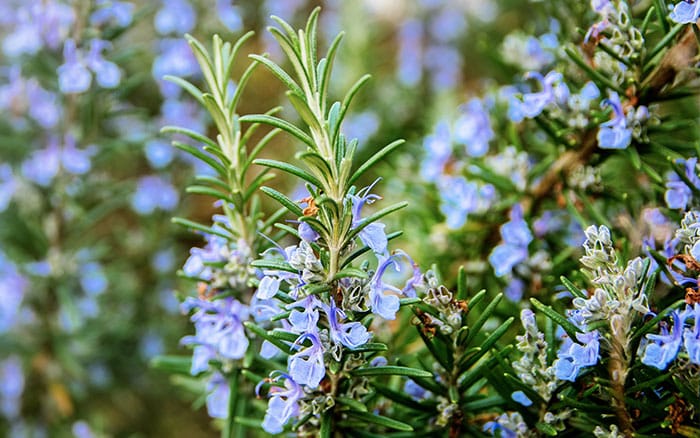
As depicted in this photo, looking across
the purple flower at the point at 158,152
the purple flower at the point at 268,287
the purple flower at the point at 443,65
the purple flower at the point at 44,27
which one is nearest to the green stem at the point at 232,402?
the purple flower at the point at 268,287

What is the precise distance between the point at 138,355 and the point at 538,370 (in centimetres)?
121

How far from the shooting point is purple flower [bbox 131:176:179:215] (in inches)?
60.3

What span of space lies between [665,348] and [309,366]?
14.7 inches

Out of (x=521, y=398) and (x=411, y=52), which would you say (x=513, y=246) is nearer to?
(x=521, y=398)

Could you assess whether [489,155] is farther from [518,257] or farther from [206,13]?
[206,13]

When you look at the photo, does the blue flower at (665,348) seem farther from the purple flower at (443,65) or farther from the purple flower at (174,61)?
the purple flower at (443,65)

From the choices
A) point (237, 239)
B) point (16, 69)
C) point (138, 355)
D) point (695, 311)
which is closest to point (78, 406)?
point (138, 355)

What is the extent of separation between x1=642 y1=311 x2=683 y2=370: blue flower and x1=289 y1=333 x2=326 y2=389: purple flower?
1.13 feet

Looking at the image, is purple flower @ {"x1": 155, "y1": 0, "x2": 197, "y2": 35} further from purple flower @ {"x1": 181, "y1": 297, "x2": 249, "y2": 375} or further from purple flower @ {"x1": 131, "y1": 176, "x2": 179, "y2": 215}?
purple flower @ {"x1": 181, "y1": 297, "x2": 249, "y2": 375}

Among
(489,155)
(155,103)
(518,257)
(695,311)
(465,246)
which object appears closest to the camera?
(695,311)

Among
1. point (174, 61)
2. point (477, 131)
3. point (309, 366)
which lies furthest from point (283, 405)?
point (174, 61)

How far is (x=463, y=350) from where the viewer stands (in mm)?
750

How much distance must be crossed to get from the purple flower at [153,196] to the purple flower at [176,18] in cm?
39

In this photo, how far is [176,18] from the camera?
4.76ft
